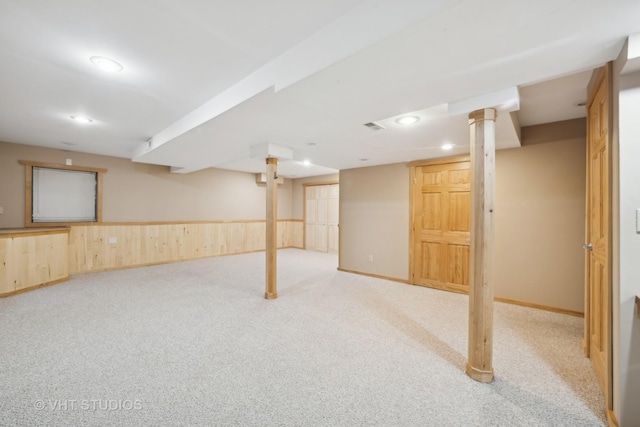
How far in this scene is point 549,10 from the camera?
1201 mm

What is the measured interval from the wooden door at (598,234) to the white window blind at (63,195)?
7.24 meters

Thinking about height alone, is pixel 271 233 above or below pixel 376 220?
below

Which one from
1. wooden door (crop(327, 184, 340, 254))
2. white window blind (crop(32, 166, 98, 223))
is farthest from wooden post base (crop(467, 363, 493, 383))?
white window blind (crop(32, 166, 98, 223))

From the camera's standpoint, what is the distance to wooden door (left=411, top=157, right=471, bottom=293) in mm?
4141

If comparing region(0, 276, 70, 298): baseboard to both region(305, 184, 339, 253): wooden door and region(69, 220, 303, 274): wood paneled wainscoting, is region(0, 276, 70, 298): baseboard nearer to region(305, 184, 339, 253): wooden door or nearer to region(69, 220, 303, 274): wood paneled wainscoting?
region(69, 220, 303, 274): wood paneled wainscoting

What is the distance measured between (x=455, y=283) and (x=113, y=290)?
17.2ft

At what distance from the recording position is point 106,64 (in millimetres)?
2061

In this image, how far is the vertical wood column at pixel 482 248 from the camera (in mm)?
1989

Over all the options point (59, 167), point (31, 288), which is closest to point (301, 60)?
point (31, 288)

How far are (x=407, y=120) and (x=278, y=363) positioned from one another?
2.57 metres

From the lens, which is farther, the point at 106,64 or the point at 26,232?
the point at 26,232

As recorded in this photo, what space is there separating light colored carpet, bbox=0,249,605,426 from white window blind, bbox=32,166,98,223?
6.05 feet

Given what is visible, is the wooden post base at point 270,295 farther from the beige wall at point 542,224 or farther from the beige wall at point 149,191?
the beige wall at point 149,191

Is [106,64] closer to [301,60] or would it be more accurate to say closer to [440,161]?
[301,60]
